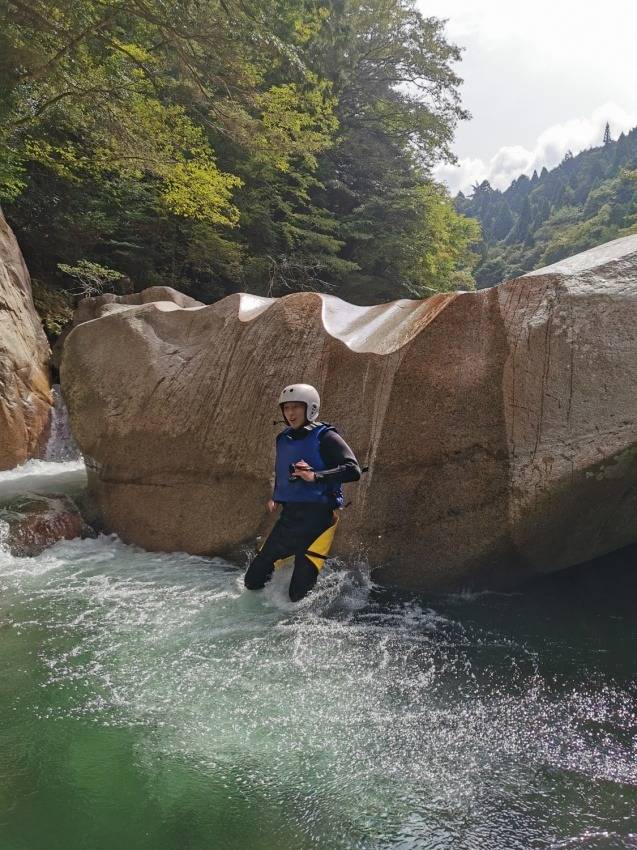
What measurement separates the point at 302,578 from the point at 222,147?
46.2 feet

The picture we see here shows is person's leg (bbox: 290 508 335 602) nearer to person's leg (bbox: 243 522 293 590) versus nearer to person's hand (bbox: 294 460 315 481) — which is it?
person's leg (bbox: 243 522 293 590)

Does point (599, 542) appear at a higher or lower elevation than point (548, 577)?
higher

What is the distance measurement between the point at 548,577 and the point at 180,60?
31.4 feet

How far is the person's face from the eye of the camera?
4.50 m

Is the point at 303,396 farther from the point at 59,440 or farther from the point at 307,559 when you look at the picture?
the point at 59,440

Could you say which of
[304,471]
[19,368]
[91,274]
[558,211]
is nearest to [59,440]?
[19,368]

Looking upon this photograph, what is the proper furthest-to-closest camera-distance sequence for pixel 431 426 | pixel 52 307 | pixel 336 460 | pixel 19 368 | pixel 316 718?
pixel 52 307 < pixel 19 368 < pixel 431 426 < pixel 336 460 < pixel 316 718

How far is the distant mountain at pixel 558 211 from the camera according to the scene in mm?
57344

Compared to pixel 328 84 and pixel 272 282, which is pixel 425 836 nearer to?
pixel 272 282

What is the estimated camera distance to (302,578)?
4.62 meters

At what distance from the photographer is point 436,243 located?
19.3m

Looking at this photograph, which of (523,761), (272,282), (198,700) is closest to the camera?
(523,761)

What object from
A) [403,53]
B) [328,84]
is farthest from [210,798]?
[403,53]

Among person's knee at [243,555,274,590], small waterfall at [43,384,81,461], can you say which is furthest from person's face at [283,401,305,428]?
small waterfall at [43,384,81,461]
